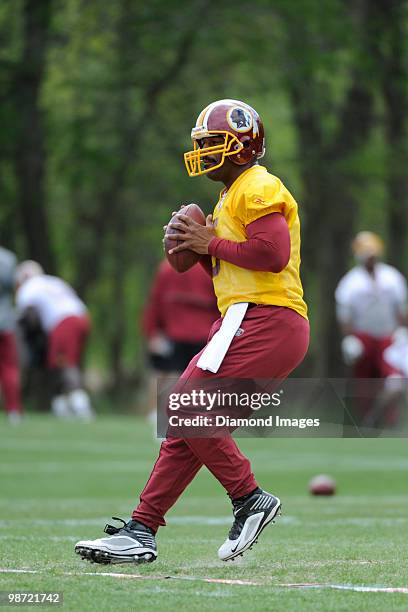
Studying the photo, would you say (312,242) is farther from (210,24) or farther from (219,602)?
(219,602)

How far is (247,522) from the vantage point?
645 cm

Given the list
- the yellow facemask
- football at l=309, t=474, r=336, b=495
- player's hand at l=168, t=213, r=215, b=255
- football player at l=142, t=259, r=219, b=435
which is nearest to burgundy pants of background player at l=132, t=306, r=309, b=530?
player's hand at l=168, t=213, r=215, b=255

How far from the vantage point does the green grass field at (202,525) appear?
545cm

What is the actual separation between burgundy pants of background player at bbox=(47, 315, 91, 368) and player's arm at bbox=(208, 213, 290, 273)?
1467 centimetres

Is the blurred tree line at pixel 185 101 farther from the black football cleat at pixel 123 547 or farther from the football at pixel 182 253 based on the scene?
the black football cleat at pixel 123 547

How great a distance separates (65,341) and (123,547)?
14.9m

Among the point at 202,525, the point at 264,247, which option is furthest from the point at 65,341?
the point at 264,247

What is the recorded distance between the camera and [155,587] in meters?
5.61

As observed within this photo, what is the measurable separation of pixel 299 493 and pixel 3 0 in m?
16.0

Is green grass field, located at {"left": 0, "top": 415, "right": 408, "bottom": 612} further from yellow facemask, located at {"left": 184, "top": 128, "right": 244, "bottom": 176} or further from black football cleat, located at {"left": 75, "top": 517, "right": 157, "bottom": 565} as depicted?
yellow facemask, located at {"left": 184, "top": 128, "right": 244, "bottom": 176}

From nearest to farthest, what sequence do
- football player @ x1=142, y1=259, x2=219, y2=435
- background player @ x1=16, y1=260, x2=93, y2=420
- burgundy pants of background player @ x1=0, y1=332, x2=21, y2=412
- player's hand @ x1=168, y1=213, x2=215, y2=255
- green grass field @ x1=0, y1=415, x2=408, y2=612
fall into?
1. green grass field @ x1=0, y1=415, x2=408, y2=612
2. player's hand @ x1=168, y1=213, x2=215, y2=255
3. football player @ x1=142, y1=259, x2=219, y2=435
4. burgundy pants of background player @ x1=0, y1=332, x2=21, y2=412
5. background player @ x1=16, y1=260, x2=93, y2=420

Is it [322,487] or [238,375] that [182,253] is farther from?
[322,487]

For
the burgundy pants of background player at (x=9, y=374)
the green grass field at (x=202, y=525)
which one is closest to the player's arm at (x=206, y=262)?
the green grass field at (x=202, y=525)

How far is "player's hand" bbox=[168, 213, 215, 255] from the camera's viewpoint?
655cm
